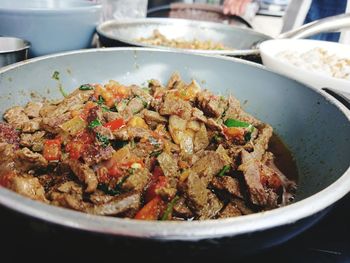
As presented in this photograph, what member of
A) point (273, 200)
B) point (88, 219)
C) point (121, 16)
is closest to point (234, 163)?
point (273, 200)

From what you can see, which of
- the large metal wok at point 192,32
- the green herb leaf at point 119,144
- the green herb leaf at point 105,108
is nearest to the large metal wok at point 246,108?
the green herb leaf at point 105,108

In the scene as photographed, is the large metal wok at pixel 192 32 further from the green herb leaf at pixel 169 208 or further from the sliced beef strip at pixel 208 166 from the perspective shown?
the green herb leaf at pixel 169 208

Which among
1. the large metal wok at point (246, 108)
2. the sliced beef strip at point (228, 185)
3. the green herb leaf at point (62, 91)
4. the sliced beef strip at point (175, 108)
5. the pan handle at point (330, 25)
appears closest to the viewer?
the large metal wok at point (246, 108)

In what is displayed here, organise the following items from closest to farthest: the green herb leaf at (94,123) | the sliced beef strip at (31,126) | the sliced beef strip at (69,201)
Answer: the sliced beef strip at (69,201), the green herb leaf at (94,123), the sliced beef strip at (31,126)

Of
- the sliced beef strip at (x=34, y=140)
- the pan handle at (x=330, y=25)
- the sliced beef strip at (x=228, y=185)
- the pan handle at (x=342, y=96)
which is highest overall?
the pan handle at (x=330, y=25)

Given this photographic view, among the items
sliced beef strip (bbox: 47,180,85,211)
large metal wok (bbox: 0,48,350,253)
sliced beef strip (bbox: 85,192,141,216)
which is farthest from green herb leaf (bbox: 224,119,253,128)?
sliced beef strip (bbox: 47,180,85,211)

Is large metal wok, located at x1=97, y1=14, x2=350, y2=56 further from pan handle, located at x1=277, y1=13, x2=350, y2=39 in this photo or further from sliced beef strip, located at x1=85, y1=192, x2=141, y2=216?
sliced beef strip, located at x1=85, y1=192, x2=141, y2=216
